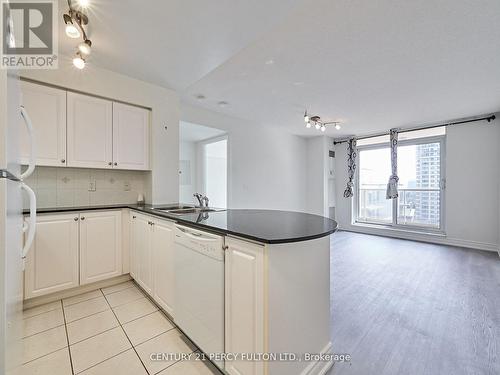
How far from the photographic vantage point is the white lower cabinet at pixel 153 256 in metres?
1.74

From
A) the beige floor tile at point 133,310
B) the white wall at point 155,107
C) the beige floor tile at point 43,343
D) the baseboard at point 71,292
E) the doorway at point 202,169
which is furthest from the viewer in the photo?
the doorway at point 202,169

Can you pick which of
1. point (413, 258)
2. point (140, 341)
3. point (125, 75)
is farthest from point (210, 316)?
point (413, 258)

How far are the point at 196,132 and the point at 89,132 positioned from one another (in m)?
2.11

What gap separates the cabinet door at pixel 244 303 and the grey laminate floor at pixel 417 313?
→ 0.68 metres

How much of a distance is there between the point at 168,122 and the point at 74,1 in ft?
4.96

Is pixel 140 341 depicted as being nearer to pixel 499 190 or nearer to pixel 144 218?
pixel 144 218

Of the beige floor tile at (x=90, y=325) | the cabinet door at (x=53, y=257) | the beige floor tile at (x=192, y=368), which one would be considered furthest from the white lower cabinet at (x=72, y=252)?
the beige floor tile at (x=192, y=368)

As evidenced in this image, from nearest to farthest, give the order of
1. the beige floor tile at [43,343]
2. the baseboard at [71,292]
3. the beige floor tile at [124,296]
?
the beige floor tile at [43,343] < the baseboard at [71,292] < the beige floor tile at [124,296]

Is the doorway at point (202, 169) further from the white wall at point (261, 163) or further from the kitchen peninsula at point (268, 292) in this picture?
the kitchen peninsula at point (268, 292)

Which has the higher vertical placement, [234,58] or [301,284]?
[234,58]

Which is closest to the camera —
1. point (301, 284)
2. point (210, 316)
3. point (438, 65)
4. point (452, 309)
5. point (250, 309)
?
point (250, 309)

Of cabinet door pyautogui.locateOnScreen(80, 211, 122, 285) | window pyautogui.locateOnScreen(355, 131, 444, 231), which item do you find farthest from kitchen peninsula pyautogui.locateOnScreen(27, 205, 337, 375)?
window pyautogui.locateOnScreen(355, 131, 444, 231)

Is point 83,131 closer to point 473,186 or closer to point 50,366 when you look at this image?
point 50,366

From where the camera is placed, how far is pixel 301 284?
3.80ft
